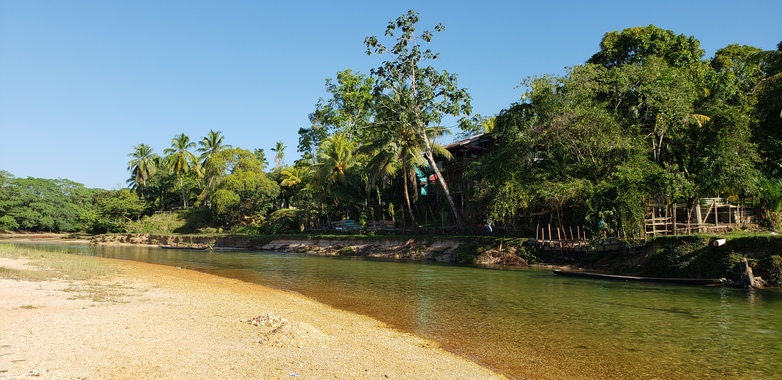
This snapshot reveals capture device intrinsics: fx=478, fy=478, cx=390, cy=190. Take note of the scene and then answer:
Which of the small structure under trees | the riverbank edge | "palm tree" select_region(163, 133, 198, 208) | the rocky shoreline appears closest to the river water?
the riverbank edge

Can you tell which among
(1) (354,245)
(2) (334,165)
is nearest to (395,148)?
(2) (334,165)

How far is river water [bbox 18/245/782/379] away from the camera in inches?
356

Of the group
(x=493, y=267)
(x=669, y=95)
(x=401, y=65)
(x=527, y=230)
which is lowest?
(x=493, y=267)

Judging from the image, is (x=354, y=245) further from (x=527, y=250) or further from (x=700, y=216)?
(x=700, y=216)

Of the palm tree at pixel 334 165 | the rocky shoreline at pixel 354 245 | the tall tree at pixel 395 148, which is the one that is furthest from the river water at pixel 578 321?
the palm tree at pixel 334 165

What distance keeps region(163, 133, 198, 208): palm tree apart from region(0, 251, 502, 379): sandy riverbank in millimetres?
59647

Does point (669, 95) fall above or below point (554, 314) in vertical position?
above

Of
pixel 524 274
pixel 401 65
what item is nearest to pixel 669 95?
pixel 524 274

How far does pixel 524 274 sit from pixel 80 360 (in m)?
21.0

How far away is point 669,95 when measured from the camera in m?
28.0

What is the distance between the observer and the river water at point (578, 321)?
29.6ft

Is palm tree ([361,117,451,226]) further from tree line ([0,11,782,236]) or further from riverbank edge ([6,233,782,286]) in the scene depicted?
riverbank edge ([6,233,782,286])

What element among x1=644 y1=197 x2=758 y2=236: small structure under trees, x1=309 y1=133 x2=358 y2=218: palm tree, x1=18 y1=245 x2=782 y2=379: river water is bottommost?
x1=18 y1=245 x2=782 y2=379: river water

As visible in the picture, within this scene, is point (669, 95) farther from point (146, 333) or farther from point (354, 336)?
point (146, 333)
